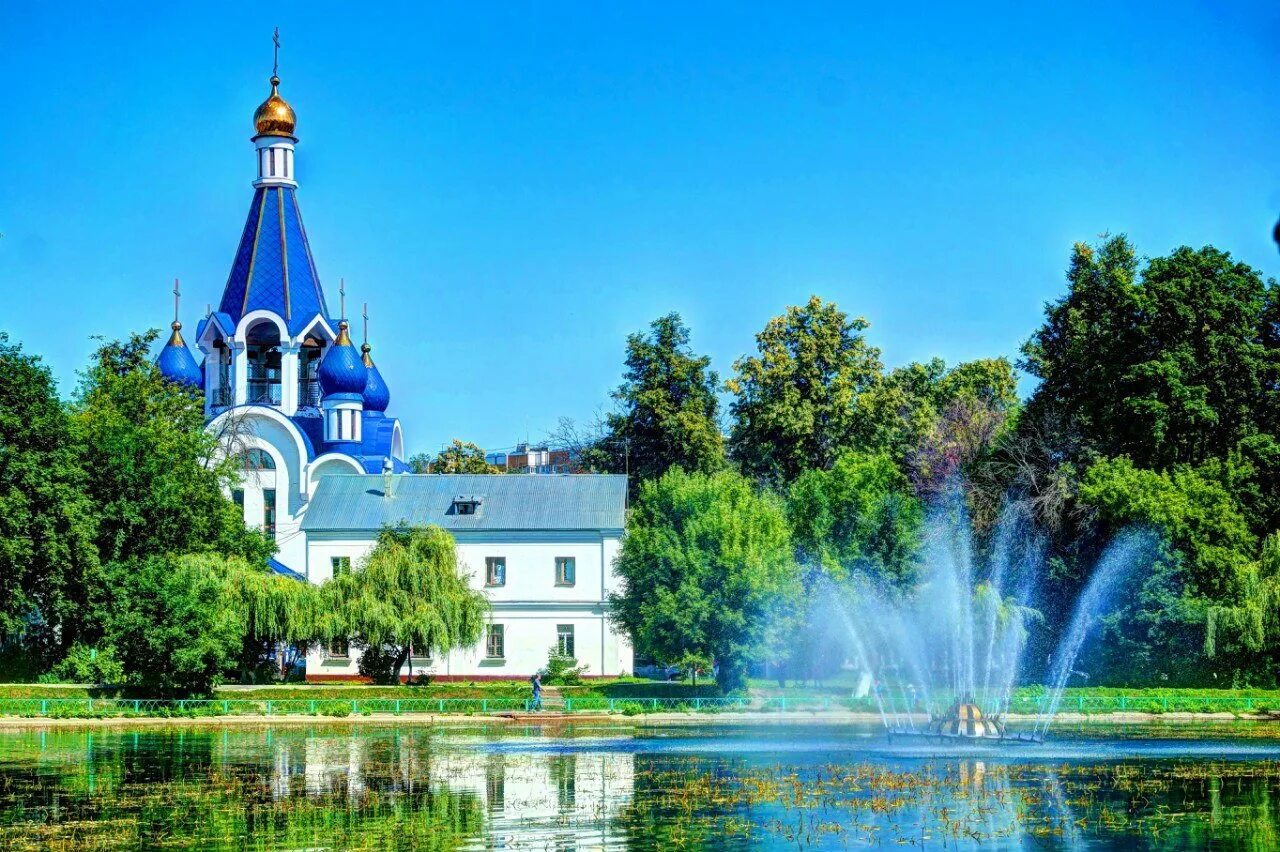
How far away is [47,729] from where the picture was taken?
136 feet

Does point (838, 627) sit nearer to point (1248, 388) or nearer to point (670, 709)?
point (670, 709)

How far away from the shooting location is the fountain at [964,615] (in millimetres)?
48844

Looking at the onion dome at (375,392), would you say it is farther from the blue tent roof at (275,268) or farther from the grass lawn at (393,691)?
the grass lawn at (393,691)

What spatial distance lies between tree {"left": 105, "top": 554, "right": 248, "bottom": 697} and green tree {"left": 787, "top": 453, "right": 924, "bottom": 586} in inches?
733

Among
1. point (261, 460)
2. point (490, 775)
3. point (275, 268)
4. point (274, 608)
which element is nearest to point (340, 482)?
point (261, 460)

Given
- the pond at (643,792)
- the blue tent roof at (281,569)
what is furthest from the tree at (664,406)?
the pond at (643,792)

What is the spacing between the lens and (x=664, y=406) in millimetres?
75750

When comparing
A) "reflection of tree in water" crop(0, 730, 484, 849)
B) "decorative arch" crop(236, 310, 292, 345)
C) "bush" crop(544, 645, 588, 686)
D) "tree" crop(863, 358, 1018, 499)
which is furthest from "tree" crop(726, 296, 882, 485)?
"reflection of tree in water" crop(0, 730, 484, 849)

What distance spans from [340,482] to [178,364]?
1007cm

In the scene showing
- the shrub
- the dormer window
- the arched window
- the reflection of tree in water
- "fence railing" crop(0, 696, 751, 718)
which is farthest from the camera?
the arched window

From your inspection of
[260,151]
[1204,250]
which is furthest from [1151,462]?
[260,151]

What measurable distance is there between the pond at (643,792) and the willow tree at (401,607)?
13309mm

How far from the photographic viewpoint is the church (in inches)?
2452

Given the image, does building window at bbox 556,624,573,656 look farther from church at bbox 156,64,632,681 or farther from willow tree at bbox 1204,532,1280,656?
willow tree at bbox 1204,532,1280,656
